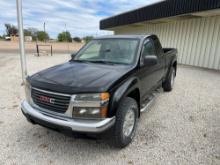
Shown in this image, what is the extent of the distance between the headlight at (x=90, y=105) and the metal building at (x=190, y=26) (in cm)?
827

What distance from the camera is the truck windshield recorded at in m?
3.49

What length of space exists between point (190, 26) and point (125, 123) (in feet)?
35.6

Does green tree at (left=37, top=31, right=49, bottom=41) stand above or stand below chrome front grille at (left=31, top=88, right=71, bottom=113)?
above

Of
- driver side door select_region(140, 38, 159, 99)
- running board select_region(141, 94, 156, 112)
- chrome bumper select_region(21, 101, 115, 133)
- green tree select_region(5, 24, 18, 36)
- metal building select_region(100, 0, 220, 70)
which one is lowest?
running board select_region(141, 94, 156, 112)

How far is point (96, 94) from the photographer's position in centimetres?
236

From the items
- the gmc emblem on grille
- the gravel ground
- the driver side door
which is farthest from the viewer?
the driver side door

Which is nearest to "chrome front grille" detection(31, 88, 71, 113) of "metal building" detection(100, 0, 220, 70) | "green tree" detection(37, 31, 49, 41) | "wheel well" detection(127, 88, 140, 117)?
"wheel well" detection(127, 88, 140, 117)


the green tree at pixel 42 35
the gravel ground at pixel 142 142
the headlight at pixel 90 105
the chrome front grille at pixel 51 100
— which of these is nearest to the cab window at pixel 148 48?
the gravel ground at pixel 142 142

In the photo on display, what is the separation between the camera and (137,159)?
8.77 ft

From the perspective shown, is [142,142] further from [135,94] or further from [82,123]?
[82,123]

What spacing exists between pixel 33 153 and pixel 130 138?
152 centimetres

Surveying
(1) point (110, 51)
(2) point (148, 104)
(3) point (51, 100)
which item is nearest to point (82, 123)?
(3) point (51, 100)

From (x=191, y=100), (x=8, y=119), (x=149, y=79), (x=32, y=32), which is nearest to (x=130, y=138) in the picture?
(x=149, y=79)

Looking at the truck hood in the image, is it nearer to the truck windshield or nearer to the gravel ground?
the truck windshield
